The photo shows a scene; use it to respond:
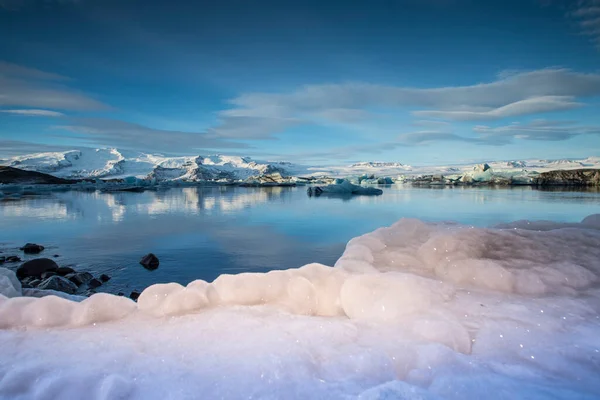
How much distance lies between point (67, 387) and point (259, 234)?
40.9ft

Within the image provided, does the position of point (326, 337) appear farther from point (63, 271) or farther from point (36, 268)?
point (36, 268)

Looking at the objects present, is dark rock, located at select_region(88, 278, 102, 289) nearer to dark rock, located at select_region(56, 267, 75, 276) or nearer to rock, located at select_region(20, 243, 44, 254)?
dark rock, located at select_region(56, 267, 75, 276)

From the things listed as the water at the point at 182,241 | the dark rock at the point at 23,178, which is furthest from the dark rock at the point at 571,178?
the dark rock at the point at 23,178

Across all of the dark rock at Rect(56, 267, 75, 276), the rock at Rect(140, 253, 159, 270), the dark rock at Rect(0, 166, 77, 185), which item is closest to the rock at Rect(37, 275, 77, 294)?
the dark rock at Rect(56, 267, 75, 276)

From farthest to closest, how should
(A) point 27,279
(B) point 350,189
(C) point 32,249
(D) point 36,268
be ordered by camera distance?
1. (B) point 350,189
2. (C) point 32,249
3. (D) point 36,268
4. (A) point 27,279

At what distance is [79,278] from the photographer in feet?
22.7

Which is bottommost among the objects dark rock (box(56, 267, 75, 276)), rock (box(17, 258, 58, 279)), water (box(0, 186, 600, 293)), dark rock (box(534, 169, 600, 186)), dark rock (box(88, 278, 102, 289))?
water (box(0, 186, 600, 293))

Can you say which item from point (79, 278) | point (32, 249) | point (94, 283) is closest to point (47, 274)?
point (79, 278)

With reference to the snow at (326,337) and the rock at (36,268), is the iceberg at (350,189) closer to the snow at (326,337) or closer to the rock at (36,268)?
the rock at (36,268)

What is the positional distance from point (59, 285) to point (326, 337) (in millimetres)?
6459

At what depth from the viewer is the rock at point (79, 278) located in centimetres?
680

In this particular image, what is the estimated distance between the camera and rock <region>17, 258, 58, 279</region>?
7.38 m

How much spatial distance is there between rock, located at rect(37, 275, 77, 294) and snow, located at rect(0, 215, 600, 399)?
494cm

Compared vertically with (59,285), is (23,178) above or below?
above
